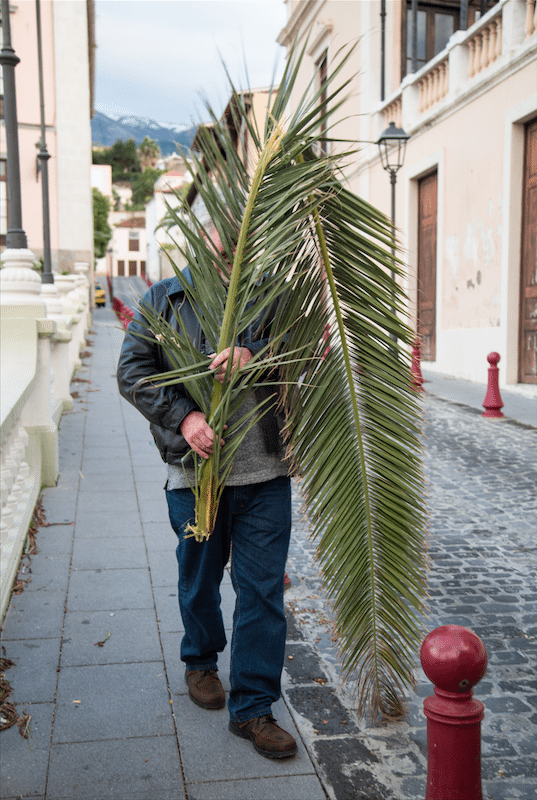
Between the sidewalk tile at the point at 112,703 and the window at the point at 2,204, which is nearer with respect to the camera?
the sidewalk tile at the point at 112,703

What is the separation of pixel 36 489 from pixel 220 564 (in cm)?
308

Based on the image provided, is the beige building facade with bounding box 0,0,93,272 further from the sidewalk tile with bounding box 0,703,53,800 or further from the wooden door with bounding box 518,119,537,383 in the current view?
the sidewalk tile with bounding box 0,703,53,800

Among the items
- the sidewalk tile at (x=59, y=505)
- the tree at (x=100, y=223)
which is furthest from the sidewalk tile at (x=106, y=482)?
the tree at (x=100, y=223)

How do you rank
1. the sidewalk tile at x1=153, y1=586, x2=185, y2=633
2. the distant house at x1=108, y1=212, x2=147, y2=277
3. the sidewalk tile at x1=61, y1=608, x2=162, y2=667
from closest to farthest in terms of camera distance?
the sidewalk tile at x1=61, y1=608, x2=162, y2=667 < the sidewalk tile at x1=153, y1=586, x2=185, y2=633 < the distant house at x1=108, y1=212, x2=147, y2=277

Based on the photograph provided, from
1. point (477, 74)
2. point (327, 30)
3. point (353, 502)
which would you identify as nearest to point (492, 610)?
point (353, 502)

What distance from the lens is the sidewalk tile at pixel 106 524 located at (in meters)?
5.11

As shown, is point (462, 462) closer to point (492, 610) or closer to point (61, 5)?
point (492, 610)

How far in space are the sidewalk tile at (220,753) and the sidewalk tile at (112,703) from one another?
0.30ft

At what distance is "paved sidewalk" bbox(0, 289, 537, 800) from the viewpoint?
97.3 inches

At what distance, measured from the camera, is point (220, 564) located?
2.92 metres

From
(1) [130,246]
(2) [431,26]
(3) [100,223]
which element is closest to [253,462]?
(2) [431,26]

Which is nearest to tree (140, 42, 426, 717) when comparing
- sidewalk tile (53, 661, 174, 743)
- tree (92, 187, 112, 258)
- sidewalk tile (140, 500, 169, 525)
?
sidewalk tile (53, 661, 174, 743)

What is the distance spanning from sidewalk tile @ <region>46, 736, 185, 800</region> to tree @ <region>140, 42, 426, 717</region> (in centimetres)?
74

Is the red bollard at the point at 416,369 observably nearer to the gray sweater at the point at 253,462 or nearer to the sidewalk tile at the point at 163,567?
the gray sweater at the point at 253,462
